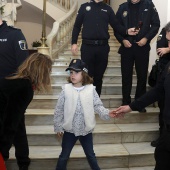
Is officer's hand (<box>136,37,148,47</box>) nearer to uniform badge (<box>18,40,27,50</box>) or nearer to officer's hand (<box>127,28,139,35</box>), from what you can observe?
officer's hand (<box>127,28,139,35</box>)

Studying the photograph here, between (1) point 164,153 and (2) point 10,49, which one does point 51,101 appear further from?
(1) point 164,153

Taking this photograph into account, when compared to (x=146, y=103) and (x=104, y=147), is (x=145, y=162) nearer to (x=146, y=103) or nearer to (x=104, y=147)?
(x=104, y=147)

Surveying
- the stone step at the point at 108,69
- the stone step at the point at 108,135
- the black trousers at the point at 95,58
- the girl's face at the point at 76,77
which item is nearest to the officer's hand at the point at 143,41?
the black trousers at the point at 95,58

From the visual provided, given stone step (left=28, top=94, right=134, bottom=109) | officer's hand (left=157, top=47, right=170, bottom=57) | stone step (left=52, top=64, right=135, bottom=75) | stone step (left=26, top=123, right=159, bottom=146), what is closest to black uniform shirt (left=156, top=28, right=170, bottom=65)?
officer's hand (left=157, top=47, right=170, bottom=57)

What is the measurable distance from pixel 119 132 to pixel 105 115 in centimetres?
103

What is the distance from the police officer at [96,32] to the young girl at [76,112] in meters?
0.93

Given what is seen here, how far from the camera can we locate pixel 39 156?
317 cm

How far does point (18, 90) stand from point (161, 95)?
109 cm

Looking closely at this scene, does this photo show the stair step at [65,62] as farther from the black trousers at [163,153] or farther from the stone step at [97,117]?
the black trousers at [163,153]

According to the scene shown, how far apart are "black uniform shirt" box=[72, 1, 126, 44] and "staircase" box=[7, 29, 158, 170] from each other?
3.49ft

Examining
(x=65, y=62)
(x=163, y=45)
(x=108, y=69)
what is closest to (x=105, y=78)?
(x=108, y=69)

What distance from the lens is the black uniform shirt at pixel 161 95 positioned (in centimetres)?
201

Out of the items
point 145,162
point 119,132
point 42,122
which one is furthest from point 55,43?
point 145,162

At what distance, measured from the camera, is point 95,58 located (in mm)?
3648
